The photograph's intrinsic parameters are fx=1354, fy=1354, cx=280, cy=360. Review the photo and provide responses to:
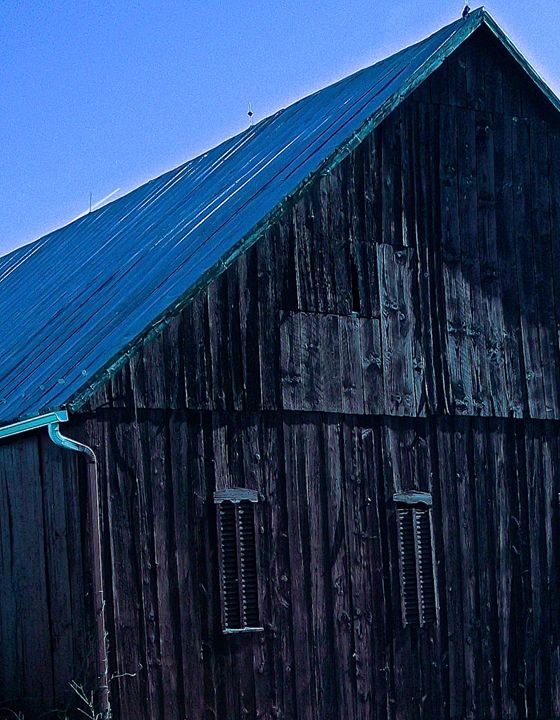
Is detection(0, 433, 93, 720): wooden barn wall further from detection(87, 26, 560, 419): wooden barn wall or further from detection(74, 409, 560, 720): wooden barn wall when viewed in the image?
detection(87, 26, 560, 419): wooden barn wall

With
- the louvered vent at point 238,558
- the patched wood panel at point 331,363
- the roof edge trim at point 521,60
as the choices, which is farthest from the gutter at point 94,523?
the roof edge trim at point 521,60

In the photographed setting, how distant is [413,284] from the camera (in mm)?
15086

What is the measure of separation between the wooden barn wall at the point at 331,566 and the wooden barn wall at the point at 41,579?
0.33 m

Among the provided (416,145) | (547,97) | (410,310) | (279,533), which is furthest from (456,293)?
(279,533)

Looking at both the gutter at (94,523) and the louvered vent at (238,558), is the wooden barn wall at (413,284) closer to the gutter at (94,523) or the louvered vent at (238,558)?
the gutter at (94,523)

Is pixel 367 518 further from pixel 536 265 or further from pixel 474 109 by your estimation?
pixel 474 109

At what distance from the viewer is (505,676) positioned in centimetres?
1537

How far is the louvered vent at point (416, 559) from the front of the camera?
1466cm

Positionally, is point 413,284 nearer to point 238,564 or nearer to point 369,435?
point 369,435

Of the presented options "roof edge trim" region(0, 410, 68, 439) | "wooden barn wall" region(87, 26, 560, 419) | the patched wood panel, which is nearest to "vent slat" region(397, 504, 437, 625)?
"wooden barn wall" region(87, 26, 560, 419)

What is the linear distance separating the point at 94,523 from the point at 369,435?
3447mm

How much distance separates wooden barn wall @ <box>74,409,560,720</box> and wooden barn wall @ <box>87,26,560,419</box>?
1.18 ft

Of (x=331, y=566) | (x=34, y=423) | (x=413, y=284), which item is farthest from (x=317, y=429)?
(x=34, y=423)

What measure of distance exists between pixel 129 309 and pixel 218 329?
3.16ft
